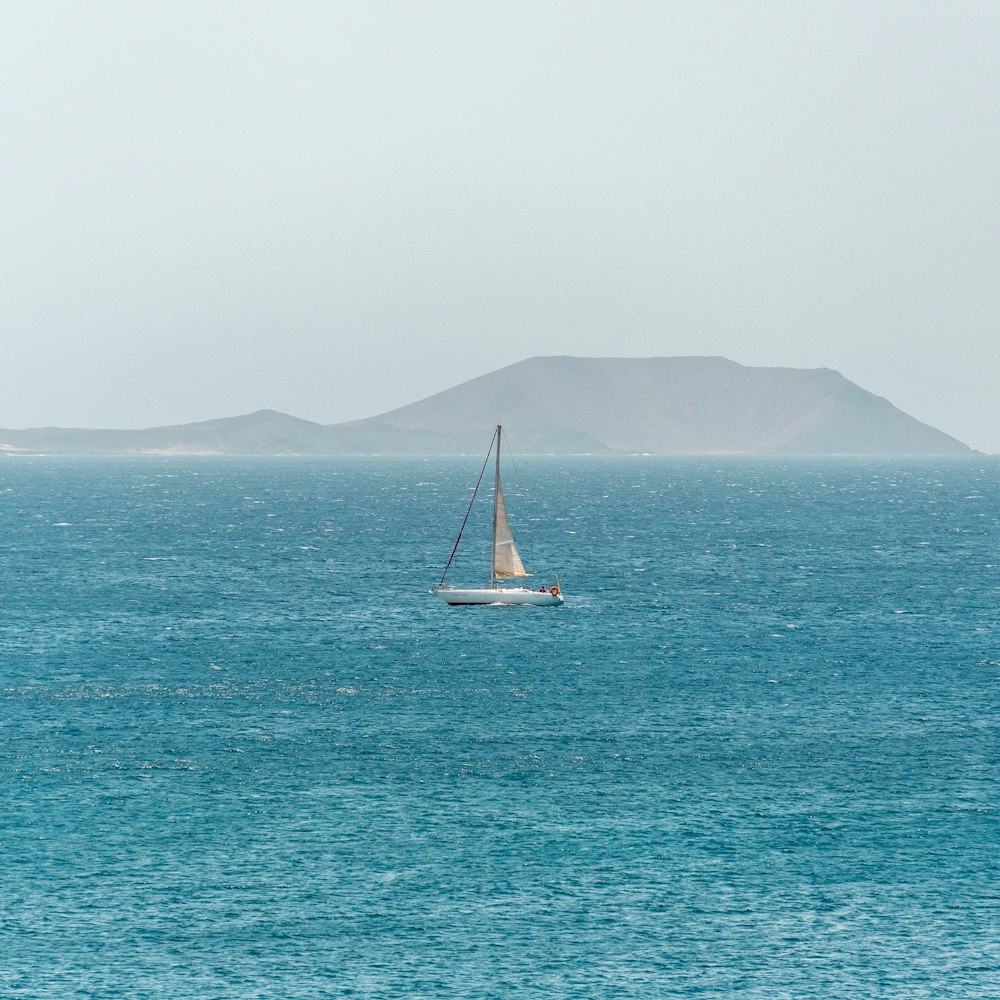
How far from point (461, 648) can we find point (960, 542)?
113165 millimetres

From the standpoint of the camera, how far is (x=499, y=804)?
64.0m

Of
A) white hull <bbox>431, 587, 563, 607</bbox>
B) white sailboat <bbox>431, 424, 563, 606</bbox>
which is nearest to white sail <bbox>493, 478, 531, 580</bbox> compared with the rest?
white sailboat <bbox>431, 424, 563, 606</bbox>

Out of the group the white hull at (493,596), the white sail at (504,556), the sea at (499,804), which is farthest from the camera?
the white hull at (493,596)

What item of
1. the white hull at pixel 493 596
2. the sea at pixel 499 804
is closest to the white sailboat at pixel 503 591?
the white hull at pixel 493 596

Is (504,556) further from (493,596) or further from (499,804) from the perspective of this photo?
(499,804)

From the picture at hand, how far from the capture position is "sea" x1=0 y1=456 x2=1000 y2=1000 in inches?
1886

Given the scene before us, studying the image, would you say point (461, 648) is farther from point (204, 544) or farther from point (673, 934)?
point (204, 544)

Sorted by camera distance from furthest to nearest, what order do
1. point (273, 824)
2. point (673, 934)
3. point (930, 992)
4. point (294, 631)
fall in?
point (294, 631) → point (273, 824) → point (673, 934) → point (930, 992)

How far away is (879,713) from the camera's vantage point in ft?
271

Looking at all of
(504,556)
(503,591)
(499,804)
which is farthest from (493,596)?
(499,804)

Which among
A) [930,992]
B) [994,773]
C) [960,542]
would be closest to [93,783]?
[930,992]

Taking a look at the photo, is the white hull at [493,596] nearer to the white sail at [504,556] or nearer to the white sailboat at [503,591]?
the white sailboat at [503,591]

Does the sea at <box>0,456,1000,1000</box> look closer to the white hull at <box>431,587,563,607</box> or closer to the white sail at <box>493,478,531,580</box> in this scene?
the white hull at <box>431,587,563,607</box>

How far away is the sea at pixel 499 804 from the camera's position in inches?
1886
